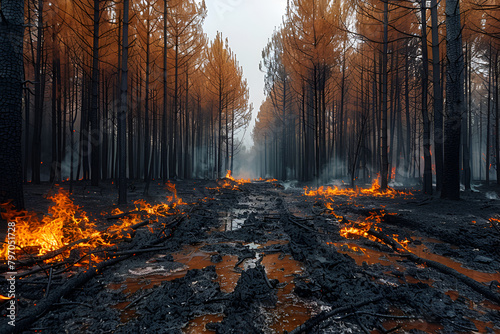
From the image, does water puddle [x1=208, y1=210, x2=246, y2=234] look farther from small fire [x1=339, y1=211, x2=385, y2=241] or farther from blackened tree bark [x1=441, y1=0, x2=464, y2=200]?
blackened tree bark [x1=441, y1=0, x2=464, y2=200]

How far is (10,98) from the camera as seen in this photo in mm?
4707

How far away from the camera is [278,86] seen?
22.4 meters

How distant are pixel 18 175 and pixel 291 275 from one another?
218 inches

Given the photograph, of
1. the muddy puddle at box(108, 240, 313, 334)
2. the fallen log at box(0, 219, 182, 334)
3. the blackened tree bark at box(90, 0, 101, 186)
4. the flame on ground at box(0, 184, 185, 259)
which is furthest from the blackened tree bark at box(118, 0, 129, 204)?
the fallen log at box(0, 219, 182, 334)

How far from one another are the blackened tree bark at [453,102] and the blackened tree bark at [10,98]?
10.8 meters

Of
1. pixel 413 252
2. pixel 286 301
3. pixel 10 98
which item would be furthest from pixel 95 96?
pixel 413 252

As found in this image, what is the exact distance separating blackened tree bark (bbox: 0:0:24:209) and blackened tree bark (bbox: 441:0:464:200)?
10.8 metres

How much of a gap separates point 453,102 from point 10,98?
11169mm

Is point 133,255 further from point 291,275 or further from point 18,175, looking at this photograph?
point 18,175

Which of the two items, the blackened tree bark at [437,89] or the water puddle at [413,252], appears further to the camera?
the blackened tree bark at [437,89]

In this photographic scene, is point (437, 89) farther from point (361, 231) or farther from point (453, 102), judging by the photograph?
point (361, 231)

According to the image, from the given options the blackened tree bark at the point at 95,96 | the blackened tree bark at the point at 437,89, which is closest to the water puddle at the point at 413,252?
the blackened tree bark at the point at 437,89

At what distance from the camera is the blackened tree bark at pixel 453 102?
7.17m

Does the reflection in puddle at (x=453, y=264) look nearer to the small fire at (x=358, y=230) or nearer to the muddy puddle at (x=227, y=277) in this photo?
the small fire at (x=358, y=230)
